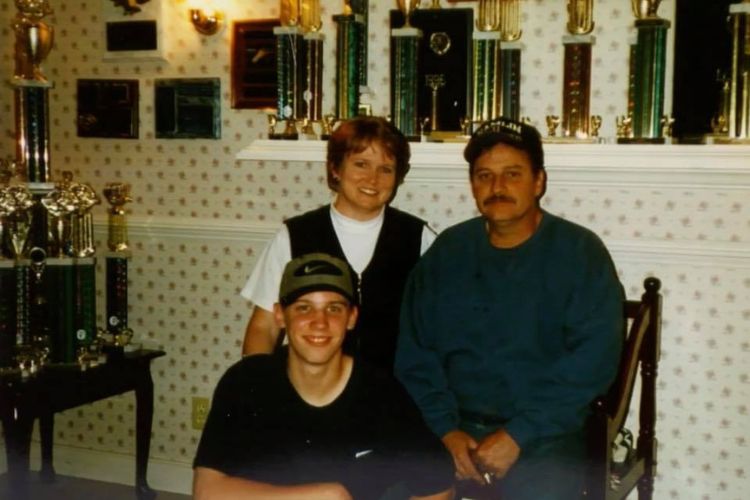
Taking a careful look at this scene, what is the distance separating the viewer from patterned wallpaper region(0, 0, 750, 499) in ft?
8.04

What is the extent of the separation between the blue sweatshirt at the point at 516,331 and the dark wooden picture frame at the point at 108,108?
1.44 meters

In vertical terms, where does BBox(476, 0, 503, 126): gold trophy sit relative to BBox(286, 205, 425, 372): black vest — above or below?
above

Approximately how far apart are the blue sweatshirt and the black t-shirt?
0.43m

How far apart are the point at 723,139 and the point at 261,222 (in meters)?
1.54

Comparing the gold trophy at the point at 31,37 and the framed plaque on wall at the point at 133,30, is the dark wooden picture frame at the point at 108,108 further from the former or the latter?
the gold trophy at the point at 31,37

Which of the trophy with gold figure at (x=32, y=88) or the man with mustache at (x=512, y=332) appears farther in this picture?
the trophy with gold figure at (x=32, y=88)

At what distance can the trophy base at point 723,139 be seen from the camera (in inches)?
88.3

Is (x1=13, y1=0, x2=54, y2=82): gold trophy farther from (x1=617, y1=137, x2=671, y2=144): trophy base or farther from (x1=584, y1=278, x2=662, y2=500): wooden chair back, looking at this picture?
(x1=584, y1=278, x2=662, y2=500): wooden chair back

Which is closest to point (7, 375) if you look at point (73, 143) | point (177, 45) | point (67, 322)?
point (67, 322)

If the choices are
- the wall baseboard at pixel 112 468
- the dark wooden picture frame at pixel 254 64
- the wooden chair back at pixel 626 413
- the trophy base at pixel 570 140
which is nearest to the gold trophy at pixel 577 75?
the trophy base at pixel 570 140

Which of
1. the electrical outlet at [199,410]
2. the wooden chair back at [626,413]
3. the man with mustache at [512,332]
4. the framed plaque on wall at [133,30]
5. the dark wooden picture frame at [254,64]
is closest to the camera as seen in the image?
the wooden chair back at [626,413]

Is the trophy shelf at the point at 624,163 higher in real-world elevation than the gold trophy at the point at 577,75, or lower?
lower

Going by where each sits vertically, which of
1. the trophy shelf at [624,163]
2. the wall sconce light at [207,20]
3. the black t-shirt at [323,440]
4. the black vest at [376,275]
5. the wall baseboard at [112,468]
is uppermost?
the wall sconce light at [207,20]

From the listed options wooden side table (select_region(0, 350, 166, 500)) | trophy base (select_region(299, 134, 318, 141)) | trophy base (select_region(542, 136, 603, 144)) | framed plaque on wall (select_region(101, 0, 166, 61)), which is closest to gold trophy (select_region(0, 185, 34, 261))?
wooden side table (select_region(0, 350, 166, 500))
